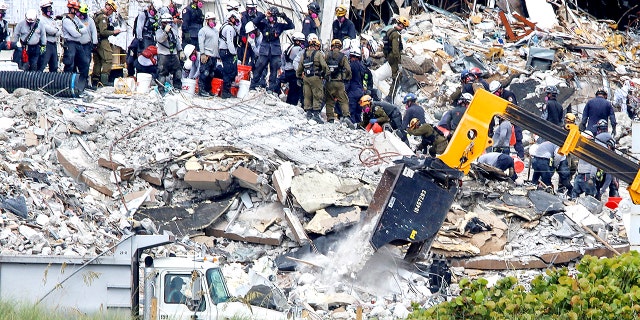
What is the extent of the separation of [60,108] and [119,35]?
4.60 meters

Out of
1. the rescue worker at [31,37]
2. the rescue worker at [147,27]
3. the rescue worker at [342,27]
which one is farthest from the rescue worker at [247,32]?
the rescue worker at [31,37]

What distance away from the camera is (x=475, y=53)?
28703 millimetres

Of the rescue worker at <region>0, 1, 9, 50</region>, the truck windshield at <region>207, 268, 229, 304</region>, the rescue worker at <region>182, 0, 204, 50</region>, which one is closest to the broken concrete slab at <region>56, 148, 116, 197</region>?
the rescue worker at <region>0, 1, 9, 50</region>

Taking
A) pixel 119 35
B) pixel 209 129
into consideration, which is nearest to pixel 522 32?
pixel 119 35

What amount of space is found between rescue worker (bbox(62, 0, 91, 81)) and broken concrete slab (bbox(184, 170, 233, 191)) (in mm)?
4316

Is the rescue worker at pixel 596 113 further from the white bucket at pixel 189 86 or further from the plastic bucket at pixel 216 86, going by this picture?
the white bucket at pixel 189 86

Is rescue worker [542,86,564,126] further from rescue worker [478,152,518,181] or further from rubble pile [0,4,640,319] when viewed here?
rubble pile [0,4,640,319]

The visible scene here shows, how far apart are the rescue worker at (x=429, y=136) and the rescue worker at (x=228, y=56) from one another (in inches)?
147

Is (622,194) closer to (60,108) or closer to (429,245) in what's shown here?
Result: (429,245)

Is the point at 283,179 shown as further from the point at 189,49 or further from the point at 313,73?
the point at 189,49

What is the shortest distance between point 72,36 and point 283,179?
212 inches

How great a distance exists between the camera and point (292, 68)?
22.6 m

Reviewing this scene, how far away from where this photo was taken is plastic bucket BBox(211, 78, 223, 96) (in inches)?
884

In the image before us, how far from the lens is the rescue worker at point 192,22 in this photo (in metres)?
23.4
